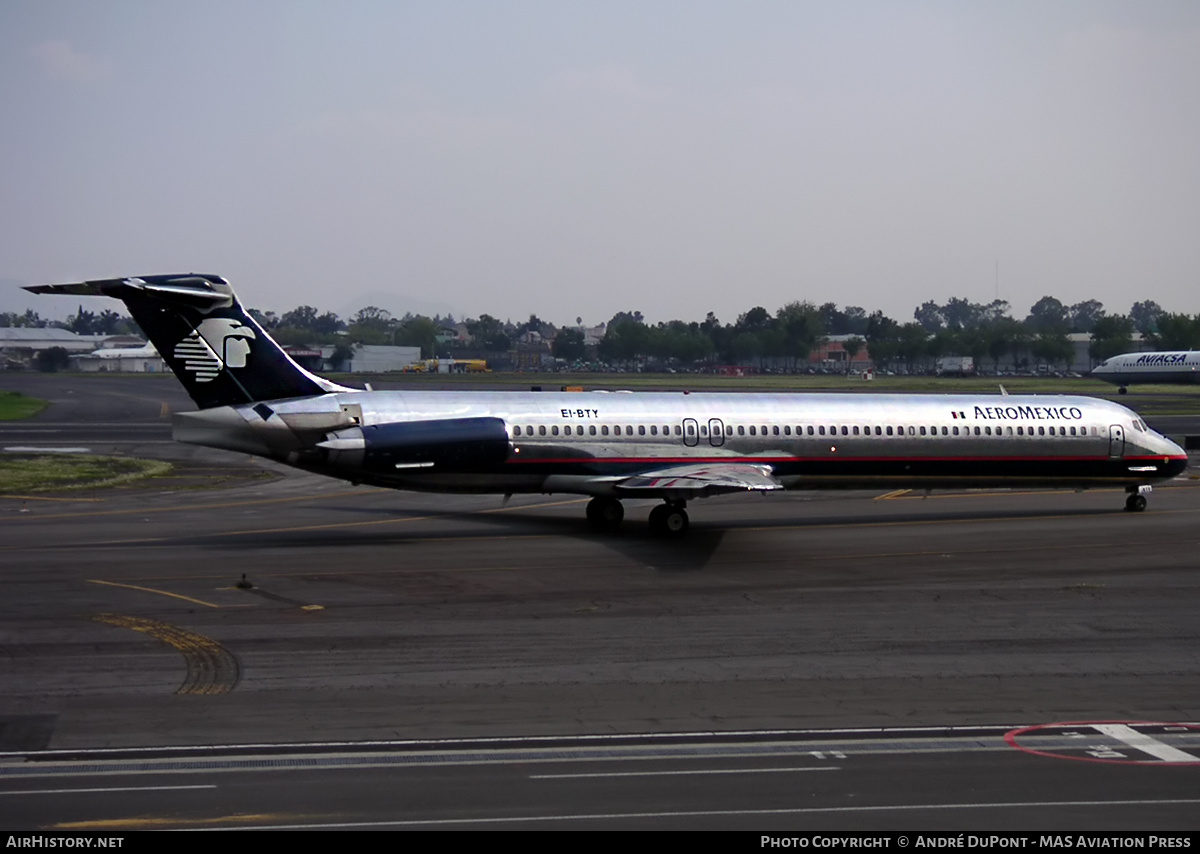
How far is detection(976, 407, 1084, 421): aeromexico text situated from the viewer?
33.3m

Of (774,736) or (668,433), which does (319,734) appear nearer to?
(774,736)

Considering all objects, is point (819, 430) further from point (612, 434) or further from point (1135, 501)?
point (1135, 501)

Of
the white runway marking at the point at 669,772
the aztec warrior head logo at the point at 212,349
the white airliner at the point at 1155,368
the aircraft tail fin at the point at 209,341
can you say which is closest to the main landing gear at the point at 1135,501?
the aircraft tail fin at the point at 209,341

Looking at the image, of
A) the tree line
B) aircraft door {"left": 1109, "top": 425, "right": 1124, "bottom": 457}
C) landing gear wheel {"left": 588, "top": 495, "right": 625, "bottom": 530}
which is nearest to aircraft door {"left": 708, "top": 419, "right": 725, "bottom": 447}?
landing gear wheel {"left": 588, "top": 495, "right": 625, "bottom": 530}

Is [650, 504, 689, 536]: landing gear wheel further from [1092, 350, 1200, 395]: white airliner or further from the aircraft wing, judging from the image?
[1092, 350, 1200, 395]: white airliner

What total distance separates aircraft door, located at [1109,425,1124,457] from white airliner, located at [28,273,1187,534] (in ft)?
0.09

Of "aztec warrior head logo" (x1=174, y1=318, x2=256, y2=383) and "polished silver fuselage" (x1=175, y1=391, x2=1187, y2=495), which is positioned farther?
A: "polished silver fuselage" (x1=175, y1=391, x2=1187, y2=495)

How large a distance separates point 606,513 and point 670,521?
2.01m

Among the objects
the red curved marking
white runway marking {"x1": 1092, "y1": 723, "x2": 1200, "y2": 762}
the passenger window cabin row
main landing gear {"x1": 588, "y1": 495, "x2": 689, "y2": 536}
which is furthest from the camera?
the passenger window cabin row

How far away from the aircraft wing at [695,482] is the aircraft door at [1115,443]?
35.5 ft

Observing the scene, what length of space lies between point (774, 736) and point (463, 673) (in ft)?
15.8

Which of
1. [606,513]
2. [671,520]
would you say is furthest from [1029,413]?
[606,513]

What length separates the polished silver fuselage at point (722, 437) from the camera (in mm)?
27625

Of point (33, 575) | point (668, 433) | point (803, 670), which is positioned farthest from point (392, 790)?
point (668, 433)
